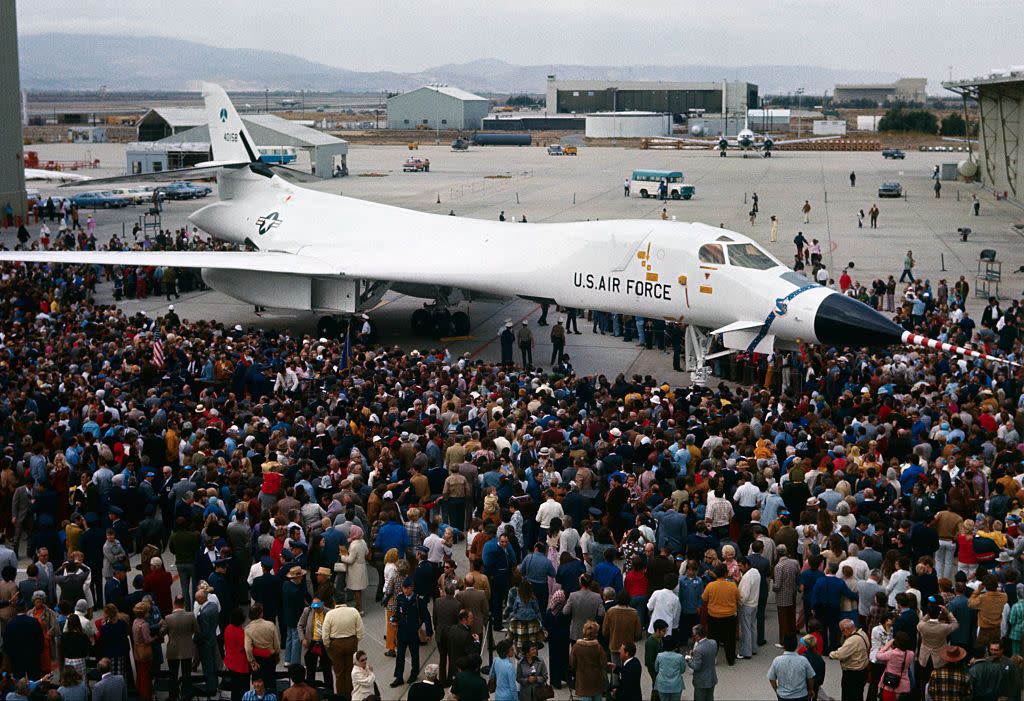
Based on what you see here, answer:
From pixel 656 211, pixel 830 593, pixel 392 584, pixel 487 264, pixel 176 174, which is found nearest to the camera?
pixel 830 593

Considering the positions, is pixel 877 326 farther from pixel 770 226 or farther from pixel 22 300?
pixel 770 226

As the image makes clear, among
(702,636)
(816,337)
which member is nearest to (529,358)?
(816,337)

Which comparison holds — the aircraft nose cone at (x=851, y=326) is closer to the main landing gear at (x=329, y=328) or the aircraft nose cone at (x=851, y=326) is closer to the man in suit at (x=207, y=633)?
the main landing gear at (x=329, y=328)

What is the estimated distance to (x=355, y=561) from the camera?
39.8 ft

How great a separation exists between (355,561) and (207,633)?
194cm

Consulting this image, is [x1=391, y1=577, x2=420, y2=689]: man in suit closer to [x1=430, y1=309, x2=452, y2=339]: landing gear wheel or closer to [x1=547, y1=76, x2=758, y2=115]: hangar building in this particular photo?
[x1=430, y1=309, x2=452, y2=339]: landing gear wheel

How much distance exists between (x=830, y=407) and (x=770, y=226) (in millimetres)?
29830

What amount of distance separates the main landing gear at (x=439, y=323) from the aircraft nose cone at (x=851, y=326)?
9438 millimetres

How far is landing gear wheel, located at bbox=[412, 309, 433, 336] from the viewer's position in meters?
26.2

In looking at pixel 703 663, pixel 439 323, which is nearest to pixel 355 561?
pixel 703 663

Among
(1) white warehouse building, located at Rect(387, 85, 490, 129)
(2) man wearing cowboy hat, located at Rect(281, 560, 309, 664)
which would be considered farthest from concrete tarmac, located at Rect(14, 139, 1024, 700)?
(1) white warehouse building, located at Rect(387, 85, 490, 129)

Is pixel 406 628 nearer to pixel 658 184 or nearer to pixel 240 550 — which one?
pixel 240 550

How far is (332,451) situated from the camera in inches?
613

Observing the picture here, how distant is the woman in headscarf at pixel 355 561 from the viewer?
1209 cm
